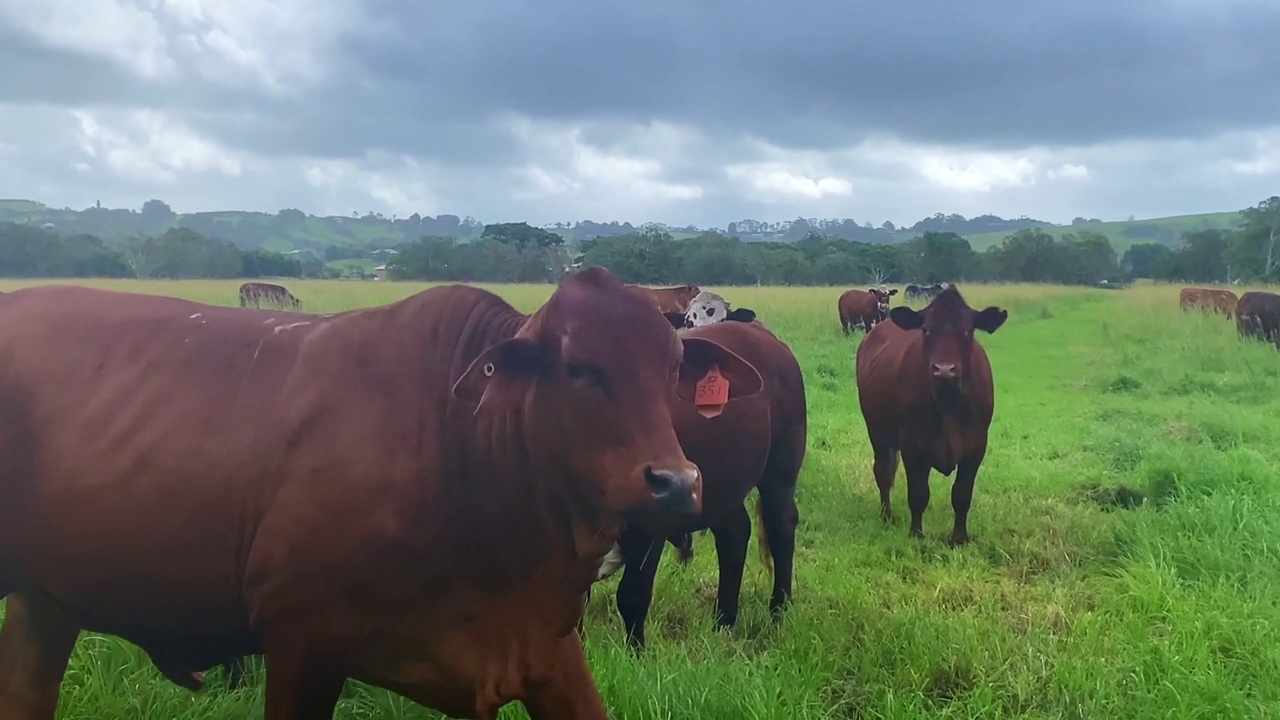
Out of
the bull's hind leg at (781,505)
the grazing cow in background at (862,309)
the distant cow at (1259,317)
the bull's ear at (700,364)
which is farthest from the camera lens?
the grazing cow in background at (862,309)

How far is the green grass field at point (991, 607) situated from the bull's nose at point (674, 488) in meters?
1.49

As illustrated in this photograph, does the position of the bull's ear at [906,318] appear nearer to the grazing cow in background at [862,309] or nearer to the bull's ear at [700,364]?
the bull's ear at [700,364]

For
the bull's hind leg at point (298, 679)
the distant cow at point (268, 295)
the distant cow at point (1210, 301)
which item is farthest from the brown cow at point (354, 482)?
the distant cow at point (1210, 301)

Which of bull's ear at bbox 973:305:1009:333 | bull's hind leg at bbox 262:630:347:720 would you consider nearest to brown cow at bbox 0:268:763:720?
bull's hind leg at bbox 262:630:347:720

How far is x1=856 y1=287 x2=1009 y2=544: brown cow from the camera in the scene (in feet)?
24.1

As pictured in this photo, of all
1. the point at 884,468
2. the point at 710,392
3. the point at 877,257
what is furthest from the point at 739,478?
the point at 877,257

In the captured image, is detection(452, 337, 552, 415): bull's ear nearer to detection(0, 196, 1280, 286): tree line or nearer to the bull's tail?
detection(0, 196, 1280, 286): tree line

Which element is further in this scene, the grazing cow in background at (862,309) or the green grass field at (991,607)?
the grazing cow in background at (862,309)

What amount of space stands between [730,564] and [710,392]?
2.44 metres

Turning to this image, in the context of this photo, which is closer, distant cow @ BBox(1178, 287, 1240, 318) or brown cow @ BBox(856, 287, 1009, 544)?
brown cow @ BBox(856, 287, 1009, 544)

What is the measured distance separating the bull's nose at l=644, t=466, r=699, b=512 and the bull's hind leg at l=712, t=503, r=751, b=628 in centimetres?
298

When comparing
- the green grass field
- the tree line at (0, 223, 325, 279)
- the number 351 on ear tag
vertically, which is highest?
the tree line at (0, 223, 325, 279)

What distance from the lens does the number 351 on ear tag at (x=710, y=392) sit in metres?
3.20

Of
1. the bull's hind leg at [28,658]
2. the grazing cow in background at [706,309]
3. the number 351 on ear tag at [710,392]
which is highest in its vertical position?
the number 351 on ear tag at [710,392]
